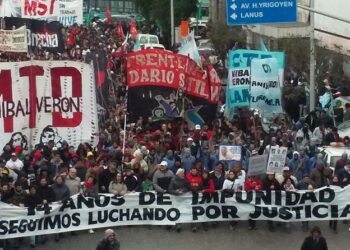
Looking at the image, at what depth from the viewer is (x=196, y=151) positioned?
2025 cm

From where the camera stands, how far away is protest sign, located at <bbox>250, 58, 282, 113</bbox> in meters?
23.7

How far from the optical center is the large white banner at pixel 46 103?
803 inches

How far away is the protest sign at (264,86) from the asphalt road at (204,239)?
646 centimetres

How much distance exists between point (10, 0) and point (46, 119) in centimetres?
2104

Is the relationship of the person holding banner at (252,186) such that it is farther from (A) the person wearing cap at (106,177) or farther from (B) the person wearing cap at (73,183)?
(B) the person wearing cap at (73,183)

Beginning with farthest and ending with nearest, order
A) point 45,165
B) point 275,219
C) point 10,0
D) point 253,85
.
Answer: point 10,0 < point 253,85 < point 45,165 < point 275,219

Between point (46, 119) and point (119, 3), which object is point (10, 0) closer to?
point (46, 119)

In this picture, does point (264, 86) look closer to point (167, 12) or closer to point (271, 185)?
point (271, 185)

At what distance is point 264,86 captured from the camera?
2372cm

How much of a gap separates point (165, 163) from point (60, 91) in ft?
11.6

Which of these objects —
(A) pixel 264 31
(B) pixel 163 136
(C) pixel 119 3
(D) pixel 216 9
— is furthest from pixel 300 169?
(C) pixel 119 3

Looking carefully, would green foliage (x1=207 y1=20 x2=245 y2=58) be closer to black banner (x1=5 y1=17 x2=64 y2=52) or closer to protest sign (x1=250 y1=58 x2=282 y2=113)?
black banner (x1=5 y1=17 x2=64 y2=52)

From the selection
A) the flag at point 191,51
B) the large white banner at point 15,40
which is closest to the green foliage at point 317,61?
the flag at point 191,51

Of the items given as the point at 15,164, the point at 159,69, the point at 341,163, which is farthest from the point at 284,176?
the point at 159,69
